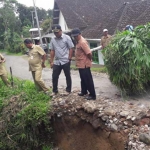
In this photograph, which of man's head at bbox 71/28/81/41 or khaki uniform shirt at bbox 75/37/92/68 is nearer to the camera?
man's head at bbox 71/28/81/41

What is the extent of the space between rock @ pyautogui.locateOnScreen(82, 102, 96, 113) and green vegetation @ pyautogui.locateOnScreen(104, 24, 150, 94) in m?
0.94

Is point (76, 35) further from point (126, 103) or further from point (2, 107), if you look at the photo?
point (2, 107)

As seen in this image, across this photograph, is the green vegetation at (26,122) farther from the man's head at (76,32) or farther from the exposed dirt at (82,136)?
the man's head at (76,32)

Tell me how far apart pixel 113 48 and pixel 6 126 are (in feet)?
11.6

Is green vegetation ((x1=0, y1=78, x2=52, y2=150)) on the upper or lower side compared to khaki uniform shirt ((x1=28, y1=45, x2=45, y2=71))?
lower

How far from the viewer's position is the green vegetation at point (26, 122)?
6052 mm

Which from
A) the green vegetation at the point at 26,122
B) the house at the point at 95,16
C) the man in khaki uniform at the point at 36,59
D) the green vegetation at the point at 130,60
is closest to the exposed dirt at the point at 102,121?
the green vegetation at the point at 26,122

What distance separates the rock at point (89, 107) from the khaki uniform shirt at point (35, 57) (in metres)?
1.66

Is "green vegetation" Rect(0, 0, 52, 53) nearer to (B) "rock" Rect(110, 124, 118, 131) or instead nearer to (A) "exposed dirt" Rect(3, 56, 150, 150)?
(A) "exposed dirt" Rect(3, 56, 150, 150)

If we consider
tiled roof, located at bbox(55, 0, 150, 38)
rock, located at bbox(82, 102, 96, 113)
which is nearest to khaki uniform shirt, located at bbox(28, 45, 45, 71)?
rock, located at bbox(82, 102, 96, 113)

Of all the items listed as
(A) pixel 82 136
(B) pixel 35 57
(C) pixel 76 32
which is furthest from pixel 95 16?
(A) pixel 82 136

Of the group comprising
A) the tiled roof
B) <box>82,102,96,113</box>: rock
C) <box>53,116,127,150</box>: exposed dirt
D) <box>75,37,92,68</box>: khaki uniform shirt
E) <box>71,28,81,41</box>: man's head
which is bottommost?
<box>53,116,127,150</box>: exposed dirt

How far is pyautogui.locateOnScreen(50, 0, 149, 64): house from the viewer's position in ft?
45.2

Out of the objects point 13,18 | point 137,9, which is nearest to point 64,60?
point 137,9
